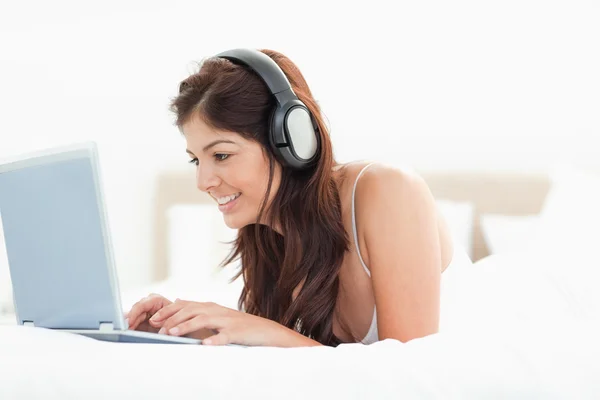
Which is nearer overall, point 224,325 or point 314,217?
point 224,325

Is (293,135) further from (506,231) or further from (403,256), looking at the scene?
(506,231)

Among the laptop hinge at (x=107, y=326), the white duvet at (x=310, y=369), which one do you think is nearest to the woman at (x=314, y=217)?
the laptop hinge at (x=107, y=326)

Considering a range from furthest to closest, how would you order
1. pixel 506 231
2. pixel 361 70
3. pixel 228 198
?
pixel 361 70
pixel 506 231
pixel 228 198

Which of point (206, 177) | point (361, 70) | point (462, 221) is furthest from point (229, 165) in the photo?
point (361, 70)

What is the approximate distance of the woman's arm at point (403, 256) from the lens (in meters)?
1.29

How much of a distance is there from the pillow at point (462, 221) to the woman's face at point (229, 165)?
139cm

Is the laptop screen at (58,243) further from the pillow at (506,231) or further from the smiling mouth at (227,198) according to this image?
the pillow at (506,231)

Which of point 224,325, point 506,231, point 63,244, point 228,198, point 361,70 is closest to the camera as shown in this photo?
point 63,244

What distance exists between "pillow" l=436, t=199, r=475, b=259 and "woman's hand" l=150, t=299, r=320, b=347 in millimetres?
1552

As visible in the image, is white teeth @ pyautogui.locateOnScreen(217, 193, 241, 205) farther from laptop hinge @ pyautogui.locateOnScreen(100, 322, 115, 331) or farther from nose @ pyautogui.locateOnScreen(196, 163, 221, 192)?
laptop hinge @ pyautogui.locateOnScreen(100, 322, 115, 331)

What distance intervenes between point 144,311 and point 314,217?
39 centimetres

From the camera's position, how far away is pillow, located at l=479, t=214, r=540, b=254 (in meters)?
2.58

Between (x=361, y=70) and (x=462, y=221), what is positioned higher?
(x=361, y=70)

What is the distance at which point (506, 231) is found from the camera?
262 cm
